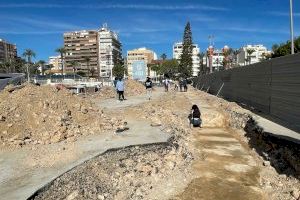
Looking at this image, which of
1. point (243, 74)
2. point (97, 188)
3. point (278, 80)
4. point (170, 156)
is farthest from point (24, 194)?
point (243, 74)

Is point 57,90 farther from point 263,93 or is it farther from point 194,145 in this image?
point 263,93

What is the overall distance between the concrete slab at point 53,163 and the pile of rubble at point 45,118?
68 cm

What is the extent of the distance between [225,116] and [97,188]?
48.5ft

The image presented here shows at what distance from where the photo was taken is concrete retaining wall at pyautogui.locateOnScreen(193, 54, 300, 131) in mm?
15930

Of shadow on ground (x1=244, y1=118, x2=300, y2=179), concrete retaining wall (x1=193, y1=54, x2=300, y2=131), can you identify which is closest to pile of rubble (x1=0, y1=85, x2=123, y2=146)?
shadow on ground (x1=244, y1=118, x2=300, y2=179)

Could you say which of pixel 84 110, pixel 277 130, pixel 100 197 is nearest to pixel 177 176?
pixel 100 197

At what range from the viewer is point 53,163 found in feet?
33.4

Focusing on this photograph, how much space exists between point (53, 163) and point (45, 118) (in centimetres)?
389

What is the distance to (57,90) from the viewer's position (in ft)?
57.5

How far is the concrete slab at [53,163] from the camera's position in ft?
26.8

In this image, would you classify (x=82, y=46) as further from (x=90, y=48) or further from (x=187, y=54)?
(x=187, y=54)

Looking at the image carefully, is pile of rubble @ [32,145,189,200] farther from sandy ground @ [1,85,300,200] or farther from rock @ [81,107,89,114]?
rock @ [81,107,89,114]

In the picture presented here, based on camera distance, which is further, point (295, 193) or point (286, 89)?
point (286, 89)

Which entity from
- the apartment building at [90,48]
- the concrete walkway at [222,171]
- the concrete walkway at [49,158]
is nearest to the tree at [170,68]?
the apartment building at [90,48]
